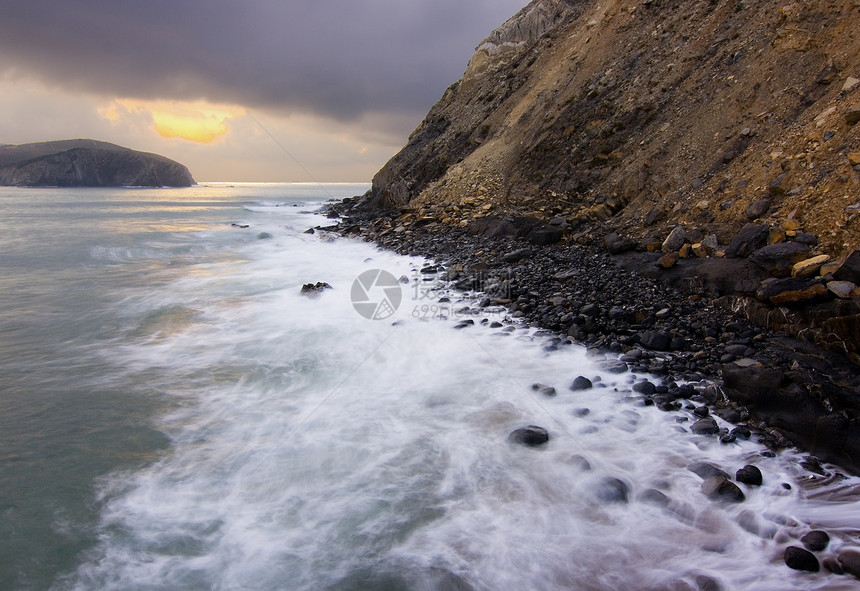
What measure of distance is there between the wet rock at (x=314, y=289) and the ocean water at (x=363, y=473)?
9.39 feet

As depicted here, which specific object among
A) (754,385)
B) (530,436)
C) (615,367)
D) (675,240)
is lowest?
(530,436)

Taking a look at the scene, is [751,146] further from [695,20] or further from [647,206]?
[695,20]

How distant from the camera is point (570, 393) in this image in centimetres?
562

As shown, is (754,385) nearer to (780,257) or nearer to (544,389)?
(544,389)

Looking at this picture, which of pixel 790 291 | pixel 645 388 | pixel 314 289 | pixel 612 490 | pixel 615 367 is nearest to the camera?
pixel 612 490

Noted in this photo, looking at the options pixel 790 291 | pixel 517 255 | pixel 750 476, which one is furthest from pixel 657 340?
pixel 517 255

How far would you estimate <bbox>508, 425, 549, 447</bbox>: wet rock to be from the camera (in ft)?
15.7

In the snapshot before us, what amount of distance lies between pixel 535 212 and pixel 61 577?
1300 cm

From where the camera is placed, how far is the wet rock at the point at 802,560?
311 centimetres

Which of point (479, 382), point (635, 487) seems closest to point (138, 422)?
point (479, 382)

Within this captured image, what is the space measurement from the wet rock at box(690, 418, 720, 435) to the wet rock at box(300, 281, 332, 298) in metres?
9.03

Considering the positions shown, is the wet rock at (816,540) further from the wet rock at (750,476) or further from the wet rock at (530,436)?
the wet rock at (530,436)

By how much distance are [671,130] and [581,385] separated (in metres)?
9.64

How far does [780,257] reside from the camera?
6.43 m
